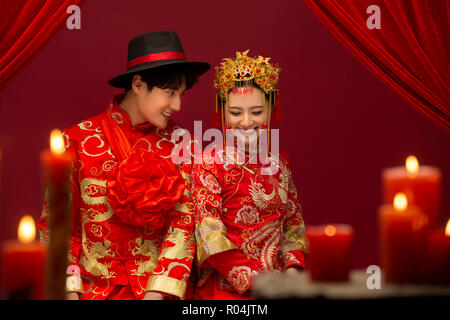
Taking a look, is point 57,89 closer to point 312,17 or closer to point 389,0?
point 312,17

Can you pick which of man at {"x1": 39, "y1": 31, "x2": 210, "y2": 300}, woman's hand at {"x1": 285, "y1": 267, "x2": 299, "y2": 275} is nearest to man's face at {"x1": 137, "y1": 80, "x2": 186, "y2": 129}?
man at {"x1": 39, "y1": 31, "x2": 210, "y2": 300}

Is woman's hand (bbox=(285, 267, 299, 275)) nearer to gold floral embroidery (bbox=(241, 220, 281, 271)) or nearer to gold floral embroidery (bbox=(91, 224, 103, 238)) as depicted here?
gold floral embroidery (bbox=(241, 220, 281, 271))

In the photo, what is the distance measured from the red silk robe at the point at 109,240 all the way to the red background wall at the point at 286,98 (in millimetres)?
330

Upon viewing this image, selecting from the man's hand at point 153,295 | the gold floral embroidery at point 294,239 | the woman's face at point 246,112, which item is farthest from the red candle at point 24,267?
the gold floral embroidery at point 294,239

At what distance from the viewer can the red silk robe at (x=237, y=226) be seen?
1808 millimetres

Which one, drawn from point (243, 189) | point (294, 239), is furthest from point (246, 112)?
point (294, 239)

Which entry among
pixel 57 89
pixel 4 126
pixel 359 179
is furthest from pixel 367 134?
pixel 4 126

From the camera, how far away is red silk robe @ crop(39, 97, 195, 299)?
1860mm

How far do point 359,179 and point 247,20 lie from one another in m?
0.82

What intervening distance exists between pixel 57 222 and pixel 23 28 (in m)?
0.95

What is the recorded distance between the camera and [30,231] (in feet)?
3.74

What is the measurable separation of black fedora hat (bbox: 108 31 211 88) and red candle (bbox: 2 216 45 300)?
35.1 inches

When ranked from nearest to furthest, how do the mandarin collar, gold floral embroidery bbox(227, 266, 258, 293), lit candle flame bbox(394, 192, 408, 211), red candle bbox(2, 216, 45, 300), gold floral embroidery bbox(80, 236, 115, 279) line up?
red candle bbox(2, 216, 45, 300), lit candle flame bbox(394, 192, 408, 211), gold floral embroidery bbox(227, 266, 258, 293), gold floral embroidery bbox(80, 236, 115, 279), the mandarin collar

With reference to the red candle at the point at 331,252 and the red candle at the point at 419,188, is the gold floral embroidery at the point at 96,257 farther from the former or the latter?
the red candle at the point at 419,188
